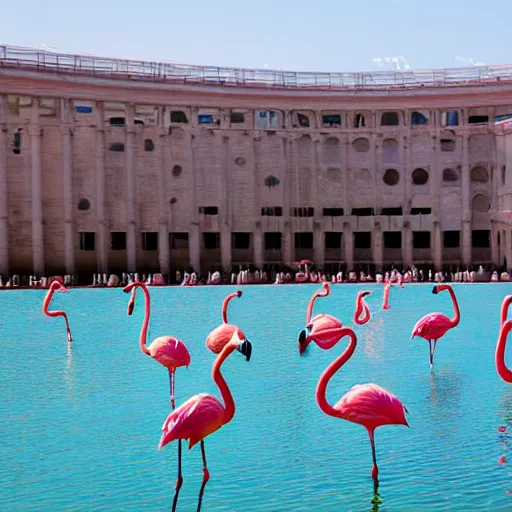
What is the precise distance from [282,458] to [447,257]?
51.0 m

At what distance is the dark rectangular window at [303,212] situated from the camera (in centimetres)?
5878

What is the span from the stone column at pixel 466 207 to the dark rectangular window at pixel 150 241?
20.6m

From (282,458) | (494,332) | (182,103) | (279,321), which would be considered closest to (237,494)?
(282,458)

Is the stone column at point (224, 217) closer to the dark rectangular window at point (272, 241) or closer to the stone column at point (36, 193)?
the dark rectangular window at point (272, 241)

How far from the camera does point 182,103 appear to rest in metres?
55.3

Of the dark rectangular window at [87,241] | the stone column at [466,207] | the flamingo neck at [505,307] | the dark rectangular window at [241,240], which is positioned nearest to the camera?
the flamingo neck at [505,307]

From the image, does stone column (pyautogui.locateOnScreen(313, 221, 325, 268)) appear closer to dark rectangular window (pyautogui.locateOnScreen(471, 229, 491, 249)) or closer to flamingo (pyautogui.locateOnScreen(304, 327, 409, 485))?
dark rectangular window (pyautogui.locateOnScreen(471, 229, 491, 249))

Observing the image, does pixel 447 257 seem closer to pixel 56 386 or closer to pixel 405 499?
pixel 56 386

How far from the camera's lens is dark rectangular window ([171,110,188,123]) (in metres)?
56.5

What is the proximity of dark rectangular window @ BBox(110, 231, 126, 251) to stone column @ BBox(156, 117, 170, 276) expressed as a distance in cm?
242

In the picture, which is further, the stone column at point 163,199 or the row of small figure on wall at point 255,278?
the stone column at point 163,199

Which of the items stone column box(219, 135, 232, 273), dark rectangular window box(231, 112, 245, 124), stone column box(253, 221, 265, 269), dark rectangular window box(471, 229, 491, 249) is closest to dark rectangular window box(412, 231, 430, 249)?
dark rectangular window box(471, 229, 491, 249)

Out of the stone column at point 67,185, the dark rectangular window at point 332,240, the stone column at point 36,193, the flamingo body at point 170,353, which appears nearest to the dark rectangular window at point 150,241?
the stone column at point 67,185

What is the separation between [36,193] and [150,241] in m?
8.26
